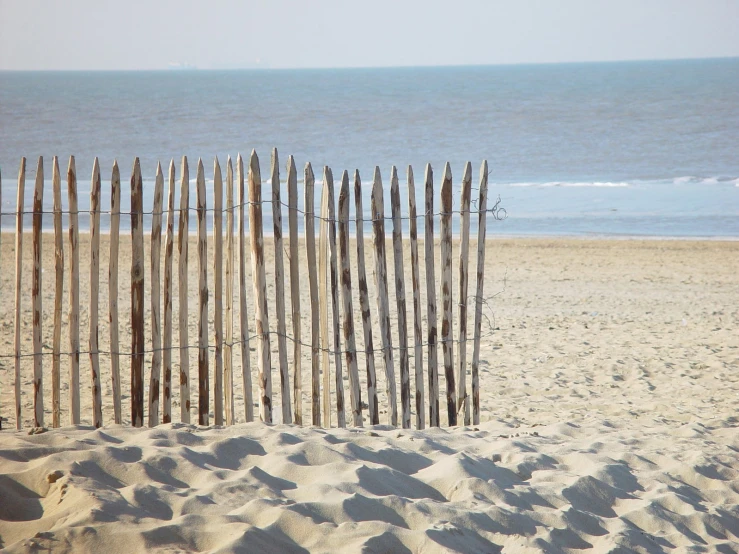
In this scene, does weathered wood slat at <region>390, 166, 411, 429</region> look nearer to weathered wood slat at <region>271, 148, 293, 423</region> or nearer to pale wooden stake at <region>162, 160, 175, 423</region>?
weathered wood slat at <region>271, 148, 293, 423</region>

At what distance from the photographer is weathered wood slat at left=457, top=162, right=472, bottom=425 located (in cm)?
437

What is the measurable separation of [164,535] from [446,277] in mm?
2334

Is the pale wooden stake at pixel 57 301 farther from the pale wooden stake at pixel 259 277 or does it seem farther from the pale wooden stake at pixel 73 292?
the pale wooden stake at pixel 259 277

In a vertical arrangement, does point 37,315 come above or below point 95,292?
below

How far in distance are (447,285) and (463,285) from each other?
116 mm

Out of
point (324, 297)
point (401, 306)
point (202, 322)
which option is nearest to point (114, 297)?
point (202, 322)

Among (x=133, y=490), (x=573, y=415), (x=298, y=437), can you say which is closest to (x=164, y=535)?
(x=133, y=490)

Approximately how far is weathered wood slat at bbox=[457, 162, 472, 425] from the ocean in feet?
1.83

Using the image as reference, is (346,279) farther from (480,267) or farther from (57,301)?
(57,301)

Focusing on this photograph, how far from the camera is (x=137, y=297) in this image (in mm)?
→ 4059

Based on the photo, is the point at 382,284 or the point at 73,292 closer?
the point at 73,292

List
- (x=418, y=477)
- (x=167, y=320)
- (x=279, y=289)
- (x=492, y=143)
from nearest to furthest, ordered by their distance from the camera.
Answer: (x=418, y=477) < (x=167, y=320) < (x=279, y=289) < (x=492, y=143)

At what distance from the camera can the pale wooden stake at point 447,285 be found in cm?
434

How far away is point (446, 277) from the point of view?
4.40m
